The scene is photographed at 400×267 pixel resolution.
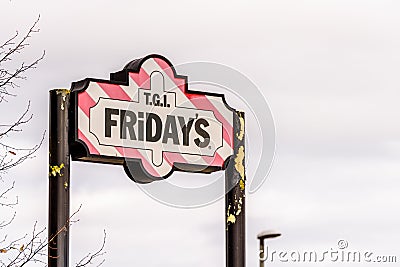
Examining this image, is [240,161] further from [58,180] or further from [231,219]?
[58,180]

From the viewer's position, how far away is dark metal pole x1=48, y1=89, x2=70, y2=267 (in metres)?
11.8

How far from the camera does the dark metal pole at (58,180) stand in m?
11.8

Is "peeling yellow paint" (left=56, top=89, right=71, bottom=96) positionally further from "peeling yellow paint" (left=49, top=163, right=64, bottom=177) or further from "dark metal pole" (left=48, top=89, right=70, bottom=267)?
"peeling yellow paint" (left=49, top=163, right=64, bottom=177)

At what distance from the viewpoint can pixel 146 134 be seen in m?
12.6

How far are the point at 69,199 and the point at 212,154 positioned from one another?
1.84 meters

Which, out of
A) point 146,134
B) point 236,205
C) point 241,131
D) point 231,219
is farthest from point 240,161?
point 146,134

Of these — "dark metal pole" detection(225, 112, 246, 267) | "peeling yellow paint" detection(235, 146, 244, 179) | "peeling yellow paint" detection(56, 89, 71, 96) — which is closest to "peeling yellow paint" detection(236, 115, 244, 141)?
"dark metal pole" detection(225, 112, 246, 267)

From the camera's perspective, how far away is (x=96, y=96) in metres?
12.4

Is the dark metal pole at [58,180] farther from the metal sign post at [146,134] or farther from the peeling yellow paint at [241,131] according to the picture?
the peeling yellow paint at [241,131]

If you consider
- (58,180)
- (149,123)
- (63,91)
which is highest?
(63,91)

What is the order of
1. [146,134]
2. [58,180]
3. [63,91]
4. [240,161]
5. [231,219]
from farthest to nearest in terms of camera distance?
[240,161], [231,219], [146,134], [63,91], [58,180]

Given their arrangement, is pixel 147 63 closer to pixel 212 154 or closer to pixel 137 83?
pixel 137 83

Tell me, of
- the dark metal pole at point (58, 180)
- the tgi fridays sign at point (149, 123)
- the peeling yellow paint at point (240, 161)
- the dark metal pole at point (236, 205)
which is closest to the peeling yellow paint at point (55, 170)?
the dark metal pole at point (58, 180)

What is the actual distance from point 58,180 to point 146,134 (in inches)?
45.0
